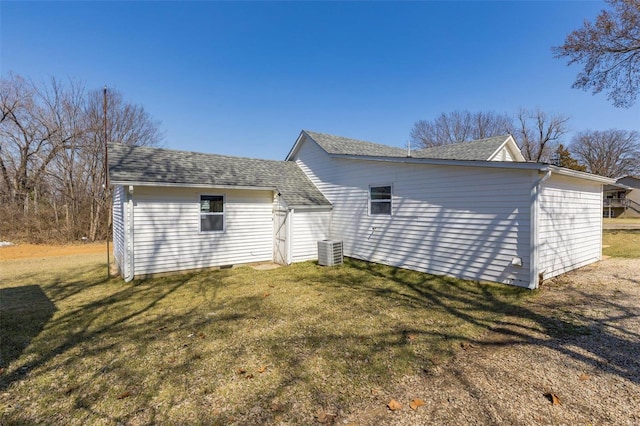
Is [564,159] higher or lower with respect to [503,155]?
higher

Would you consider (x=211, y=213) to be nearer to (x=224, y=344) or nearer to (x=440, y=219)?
(x=224, y=344)

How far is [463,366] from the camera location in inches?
143

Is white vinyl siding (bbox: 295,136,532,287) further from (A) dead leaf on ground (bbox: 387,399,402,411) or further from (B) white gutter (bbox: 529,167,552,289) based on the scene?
(A) dead leaf on ground (bbox: 387,399,402,411)

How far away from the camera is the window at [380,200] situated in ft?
32.1

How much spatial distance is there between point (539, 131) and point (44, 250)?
4342 cm

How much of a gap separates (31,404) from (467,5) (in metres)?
14.9

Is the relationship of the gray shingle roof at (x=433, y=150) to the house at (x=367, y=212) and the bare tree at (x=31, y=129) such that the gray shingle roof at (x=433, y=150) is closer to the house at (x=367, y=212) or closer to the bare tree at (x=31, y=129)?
the house at (x=367, y=212)

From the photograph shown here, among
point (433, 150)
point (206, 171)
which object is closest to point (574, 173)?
point (433, 150)

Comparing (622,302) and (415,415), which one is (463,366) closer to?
(415,415)

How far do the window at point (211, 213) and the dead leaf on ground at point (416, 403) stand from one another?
26.4 ft

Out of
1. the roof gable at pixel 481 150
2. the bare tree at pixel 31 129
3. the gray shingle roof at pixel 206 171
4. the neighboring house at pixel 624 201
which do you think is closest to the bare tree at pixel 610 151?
the neighboring house at pixel 624 201

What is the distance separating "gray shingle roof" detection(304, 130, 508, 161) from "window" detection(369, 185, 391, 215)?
1837 millimetres

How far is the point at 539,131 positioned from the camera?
33.6m

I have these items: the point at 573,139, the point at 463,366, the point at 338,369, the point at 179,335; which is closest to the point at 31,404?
the point at 179,335
